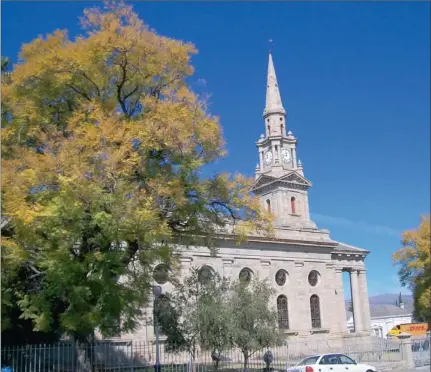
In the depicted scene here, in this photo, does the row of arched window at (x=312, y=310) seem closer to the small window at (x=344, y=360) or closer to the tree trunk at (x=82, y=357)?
the small window at (x=344, y=360)

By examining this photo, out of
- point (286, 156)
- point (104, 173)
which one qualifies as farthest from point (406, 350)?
point (286, 156)

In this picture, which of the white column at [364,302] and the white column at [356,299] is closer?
the white column at [356,299]

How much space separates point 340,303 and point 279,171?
14.3 metres

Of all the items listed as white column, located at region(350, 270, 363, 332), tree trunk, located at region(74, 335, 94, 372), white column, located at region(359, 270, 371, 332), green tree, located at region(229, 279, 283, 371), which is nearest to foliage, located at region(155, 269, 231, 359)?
green tree, located at region(229, 279, 283, 371)

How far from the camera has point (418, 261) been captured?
39438 mm

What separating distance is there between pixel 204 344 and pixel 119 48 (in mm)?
11648

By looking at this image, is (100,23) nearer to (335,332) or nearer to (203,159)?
(203,159)

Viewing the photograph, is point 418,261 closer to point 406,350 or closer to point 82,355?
point 406,350

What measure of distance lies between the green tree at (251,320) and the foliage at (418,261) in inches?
825

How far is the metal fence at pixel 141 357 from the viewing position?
756 inches

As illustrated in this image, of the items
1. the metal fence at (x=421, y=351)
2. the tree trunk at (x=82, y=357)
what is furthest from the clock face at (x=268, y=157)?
the tree trunk at (x=82, y=357)

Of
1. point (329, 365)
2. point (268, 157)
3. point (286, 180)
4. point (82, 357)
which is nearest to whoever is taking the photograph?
Answer: point (82, 357)

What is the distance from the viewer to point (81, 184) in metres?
15.6

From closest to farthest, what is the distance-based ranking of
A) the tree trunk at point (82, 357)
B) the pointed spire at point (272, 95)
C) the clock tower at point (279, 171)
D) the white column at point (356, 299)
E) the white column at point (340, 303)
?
the tree trunk at point (82, 357) → the white column at point (340, 303) → the white column at point (356, 299) → the clock tower at point (279, 171) → the pointed spire at point (272, 95)
